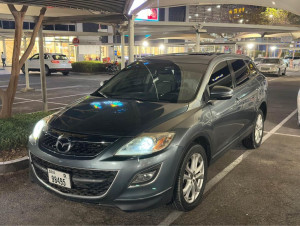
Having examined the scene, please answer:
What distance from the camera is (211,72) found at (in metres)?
4.03

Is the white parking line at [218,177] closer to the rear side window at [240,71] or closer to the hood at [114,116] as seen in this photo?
the hood at [114,116]

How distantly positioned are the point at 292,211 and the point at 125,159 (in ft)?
6.61

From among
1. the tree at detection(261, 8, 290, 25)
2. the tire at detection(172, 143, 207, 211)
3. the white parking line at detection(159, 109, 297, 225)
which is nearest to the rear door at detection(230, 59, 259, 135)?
the white parking line at detection(159, 109, 297, 225)

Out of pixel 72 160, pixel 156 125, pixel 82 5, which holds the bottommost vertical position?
pixel 72 160

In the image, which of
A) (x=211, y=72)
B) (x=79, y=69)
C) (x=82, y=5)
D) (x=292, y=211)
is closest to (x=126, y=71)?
(x=211, y=72)

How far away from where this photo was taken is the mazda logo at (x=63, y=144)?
2909mm

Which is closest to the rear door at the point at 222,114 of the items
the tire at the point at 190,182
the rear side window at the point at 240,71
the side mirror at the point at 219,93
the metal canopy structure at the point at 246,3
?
the side mirror at the point at 219,93

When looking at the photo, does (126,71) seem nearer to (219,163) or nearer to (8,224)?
(219,163)

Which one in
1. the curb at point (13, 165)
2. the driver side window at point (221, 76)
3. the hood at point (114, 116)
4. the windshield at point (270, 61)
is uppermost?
the windshield at point (270, 61)

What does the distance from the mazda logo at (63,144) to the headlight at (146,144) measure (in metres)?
0.51

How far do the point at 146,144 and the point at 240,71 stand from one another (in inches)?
107

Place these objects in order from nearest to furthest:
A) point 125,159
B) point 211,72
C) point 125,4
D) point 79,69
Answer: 1. point 125,159
2. point 211,72
3. point 125,4
4. point 79,69

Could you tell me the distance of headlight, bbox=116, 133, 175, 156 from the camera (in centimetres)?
281

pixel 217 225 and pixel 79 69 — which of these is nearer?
pixel 217 225
